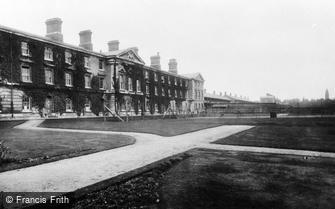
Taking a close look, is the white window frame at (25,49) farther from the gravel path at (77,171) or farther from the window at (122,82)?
the gravel path at (77,171)

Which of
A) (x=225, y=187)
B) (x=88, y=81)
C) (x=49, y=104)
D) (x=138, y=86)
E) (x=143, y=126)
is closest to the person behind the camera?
(x=225, y=187)

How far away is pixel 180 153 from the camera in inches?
412

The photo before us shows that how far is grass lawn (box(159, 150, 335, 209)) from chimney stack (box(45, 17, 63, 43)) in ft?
96.4

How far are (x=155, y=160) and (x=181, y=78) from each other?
177 ft

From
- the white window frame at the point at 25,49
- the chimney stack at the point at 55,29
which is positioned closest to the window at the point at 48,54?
the white window frame at the point at 25,49

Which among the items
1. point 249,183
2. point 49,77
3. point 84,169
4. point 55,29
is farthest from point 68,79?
point 249,183

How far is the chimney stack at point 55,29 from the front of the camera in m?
33.2

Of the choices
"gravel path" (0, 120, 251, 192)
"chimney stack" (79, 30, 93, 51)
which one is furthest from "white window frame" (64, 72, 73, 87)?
"gravel path" (0, 120, 251, 192)

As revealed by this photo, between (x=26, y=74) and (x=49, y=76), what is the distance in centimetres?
284

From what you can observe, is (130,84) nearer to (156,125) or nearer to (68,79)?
(68,79)

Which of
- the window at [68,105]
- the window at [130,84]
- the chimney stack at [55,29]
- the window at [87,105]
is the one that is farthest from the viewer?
the window at [130,84]

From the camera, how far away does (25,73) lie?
1089 inches

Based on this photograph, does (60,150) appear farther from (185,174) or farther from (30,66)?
(30,66)

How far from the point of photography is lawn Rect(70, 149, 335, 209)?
16.4 feet
